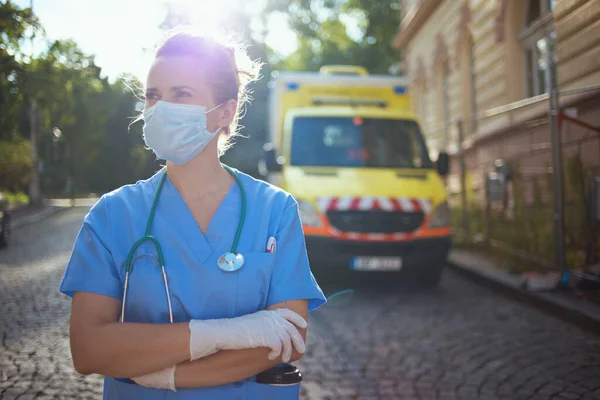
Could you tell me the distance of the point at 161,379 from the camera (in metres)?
1.70

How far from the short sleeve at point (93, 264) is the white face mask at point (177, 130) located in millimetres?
314

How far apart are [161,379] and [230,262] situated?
1.15 feet

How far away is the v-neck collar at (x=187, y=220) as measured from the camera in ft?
5.91

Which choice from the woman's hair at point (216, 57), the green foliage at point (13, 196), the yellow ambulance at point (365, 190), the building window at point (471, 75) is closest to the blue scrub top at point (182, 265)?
the woman's hair at point (216, 57)

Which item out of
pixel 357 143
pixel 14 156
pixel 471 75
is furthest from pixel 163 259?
pixel 471 75

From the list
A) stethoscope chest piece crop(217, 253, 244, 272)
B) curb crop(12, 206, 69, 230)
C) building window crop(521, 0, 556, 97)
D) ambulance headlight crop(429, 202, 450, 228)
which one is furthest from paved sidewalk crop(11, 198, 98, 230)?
stethoscope chest piece crop(217, 253, 244, 272)

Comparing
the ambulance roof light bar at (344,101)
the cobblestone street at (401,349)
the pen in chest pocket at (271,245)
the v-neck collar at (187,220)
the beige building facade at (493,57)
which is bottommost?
the cobblestone street at (401,349)

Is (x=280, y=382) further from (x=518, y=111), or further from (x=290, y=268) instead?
(x=518, y=111)

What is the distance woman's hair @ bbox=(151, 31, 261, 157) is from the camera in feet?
6.13

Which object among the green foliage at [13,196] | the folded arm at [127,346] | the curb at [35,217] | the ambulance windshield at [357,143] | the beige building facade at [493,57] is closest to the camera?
the folded arm at [127,346]

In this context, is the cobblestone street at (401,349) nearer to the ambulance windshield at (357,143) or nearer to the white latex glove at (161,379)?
the ambulance windshield at (357,143)

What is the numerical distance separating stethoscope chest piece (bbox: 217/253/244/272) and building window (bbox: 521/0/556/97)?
1084cm

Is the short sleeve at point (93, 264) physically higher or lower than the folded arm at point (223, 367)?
higher

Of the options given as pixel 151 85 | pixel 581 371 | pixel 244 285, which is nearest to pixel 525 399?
pixel 581 371
